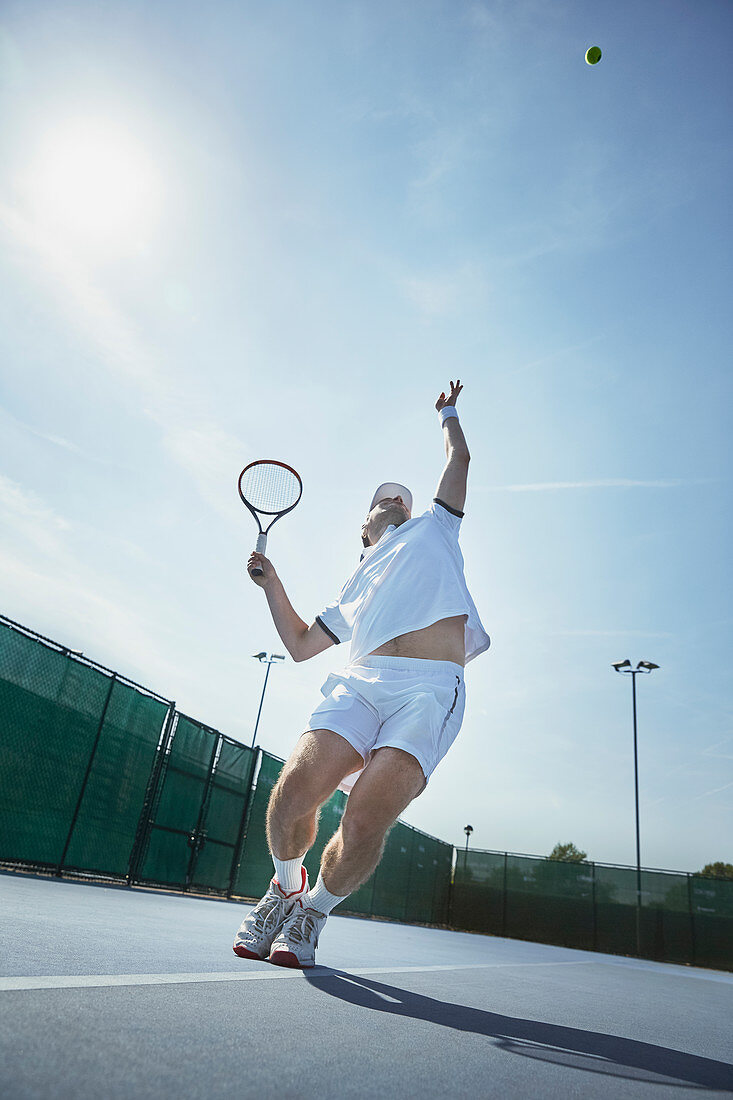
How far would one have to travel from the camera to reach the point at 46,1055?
0.86 metres

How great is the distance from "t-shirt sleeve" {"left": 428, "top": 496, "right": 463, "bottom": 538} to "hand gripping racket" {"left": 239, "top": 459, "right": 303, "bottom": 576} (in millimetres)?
1639

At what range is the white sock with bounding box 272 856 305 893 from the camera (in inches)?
96.0

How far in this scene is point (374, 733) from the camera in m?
2.51

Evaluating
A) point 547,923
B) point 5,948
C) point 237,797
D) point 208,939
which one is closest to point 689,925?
point 547,923

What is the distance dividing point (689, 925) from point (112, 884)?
15.5 m

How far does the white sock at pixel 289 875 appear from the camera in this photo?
244 cm

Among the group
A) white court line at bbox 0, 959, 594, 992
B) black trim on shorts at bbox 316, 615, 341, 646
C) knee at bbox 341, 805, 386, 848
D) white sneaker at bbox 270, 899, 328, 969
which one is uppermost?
black trim on shorts at bbox 316, 615, 341, 646

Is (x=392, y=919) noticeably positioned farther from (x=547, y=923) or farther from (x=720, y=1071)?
(x=720, y=1071)

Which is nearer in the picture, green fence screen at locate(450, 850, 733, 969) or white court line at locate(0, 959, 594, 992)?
white court line at locate(0, 959, 594, 992)

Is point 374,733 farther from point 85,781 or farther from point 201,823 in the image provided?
point 201,823

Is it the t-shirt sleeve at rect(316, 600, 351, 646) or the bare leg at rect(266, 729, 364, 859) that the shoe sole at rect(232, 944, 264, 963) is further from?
the t-shirt sleeve at rect(316, 600, 351, 646)

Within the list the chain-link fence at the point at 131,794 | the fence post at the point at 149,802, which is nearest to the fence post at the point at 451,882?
the chain-link fence at the point at 131,794

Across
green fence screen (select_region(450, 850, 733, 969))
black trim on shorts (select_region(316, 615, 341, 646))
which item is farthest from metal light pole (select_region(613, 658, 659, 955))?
black trim on shorts (select_region(316, 615, 341, 646))

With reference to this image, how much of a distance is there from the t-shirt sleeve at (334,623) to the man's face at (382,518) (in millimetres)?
336
